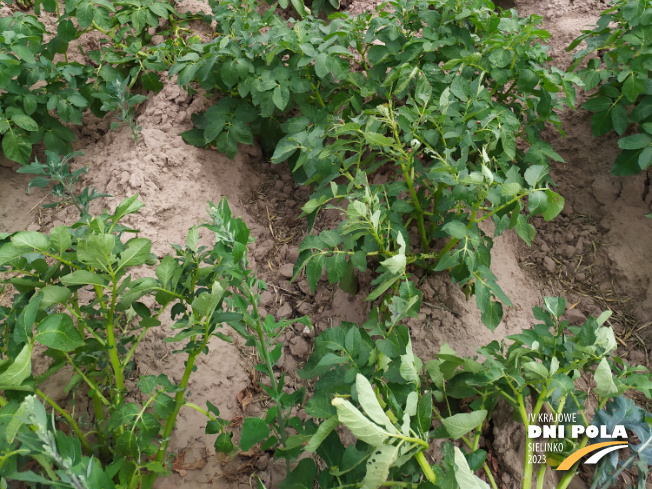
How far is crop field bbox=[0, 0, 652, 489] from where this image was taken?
130cm

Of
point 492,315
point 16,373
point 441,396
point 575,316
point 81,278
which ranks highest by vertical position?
point 81,278

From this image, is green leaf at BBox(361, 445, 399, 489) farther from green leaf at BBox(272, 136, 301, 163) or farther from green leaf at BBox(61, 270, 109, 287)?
green leaf at BBox(272, 136, 301, 163)

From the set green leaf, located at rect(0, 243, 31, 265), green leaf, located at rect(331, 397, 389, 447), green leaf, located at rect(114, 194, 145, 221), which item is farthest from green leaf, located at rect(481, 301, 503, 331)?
green leaf, located at rect(0, 243, 31, 265)

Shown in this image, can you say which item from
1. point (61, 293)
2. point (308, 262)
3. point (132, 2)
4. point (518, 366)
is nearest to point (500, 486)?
point (518, 366)

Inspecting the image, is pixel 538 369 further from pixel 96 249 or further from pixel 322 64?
pixel 322 64

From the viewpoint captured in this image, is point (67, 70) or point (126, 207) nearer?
point (126, 207)

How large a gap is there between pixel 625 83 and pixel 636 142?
0.83 ft

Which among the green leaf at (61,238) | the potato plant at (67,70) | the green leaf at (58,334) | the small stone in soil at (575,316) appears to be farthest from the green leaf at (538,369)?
the potato plant at (67,70)

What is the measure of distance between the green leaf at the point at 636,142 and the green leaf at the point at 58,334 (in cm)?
214

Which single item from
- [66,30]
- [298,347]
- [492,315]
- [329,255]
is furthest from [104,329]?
[66,30]

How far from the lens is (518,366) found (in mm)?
1457

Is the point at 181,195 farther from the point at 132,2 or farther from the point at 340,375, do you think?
the point at 340,375

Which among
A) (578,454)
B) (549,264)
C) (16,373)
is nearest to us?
(16,373)

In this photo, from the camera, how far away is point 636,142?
2.08 meters
